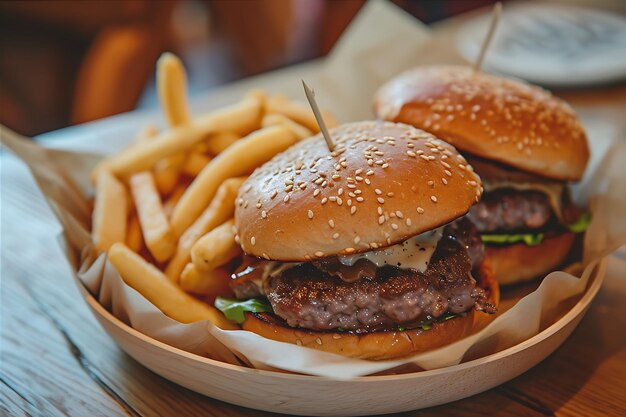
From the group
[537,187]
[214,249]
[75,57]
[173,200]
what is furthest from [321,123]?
[75,57]

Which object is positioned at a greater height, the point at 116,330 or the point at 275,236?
the point at 275,236

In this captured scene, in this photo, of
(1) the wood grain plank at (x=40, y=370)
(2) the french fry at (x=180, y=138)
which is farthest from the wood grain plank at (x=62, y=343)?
(2) the french fry at (x=180, y=138)

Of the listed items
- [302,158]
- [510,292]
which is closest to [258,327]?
[302,158]

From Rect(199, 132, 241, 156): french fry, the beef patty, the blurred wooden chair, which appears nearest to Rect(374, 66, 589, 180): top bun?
the beef patty

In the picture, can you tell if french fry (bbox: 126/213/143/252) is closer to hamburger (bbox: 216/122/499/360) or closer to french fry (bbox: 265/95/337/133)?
hamburger (bbox: 216/122/499/360)

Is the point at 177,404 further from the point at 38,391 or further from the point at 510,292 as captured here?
the point at 510,292

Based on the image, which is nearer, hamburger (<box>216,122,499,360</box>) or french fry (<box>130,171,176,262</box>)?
hamburger (<box>216,122,499,360</box>)
